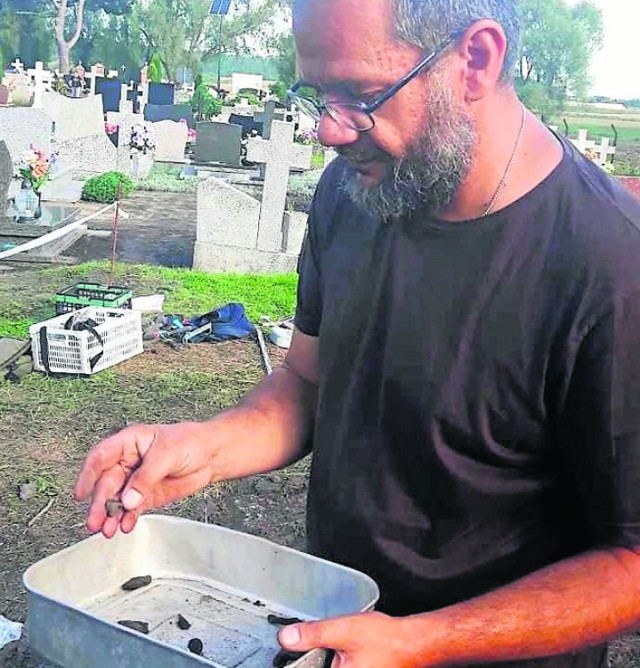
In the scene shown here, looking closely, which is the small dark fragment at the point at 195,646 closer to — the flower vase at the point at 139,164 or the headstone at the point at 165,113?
the flower vase at the point at 139,164

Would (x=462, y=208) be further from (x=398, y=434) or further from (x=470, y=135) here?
(x=398, y=434)

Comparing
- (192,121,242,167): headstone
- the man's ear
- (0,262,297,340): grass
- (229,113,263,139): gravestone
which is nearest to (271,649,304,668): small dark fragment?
the man's ear

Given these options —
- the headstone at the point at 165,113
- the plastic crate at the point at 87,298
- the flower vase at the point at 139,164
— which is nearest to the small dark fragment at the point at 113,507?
the plastic crate at the point at 87,298

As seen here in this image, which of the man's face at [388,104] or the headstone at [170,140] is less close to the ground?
the man's face at [388,104]

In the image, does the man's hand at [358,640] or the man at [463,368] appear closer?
the man's hand at [358,640]

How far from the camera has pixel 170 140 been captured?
2038 centimetres

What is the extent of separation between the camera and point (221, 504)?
478 cm

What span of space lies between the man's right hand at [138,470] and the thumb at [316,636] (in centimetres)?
51

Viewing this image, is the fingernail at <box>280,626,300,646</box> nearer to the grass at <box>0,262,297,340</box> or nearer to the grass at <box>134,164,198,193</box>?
the grass at <box>0,262,297,340</box>

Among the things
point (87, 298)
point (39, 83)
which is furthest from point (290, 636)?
point (39, 83)

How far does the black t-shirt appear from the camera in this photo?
1.43m

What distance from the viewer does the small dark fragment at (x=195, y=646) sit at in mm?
1553

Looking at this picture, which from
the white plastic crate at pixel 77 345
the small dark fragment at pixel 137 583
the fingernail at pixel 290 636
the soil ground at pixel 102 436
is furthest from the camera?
the white plastic crate at pixel 77 345

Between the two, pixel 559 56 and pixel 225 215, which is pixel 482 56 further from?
pixel 559 56
